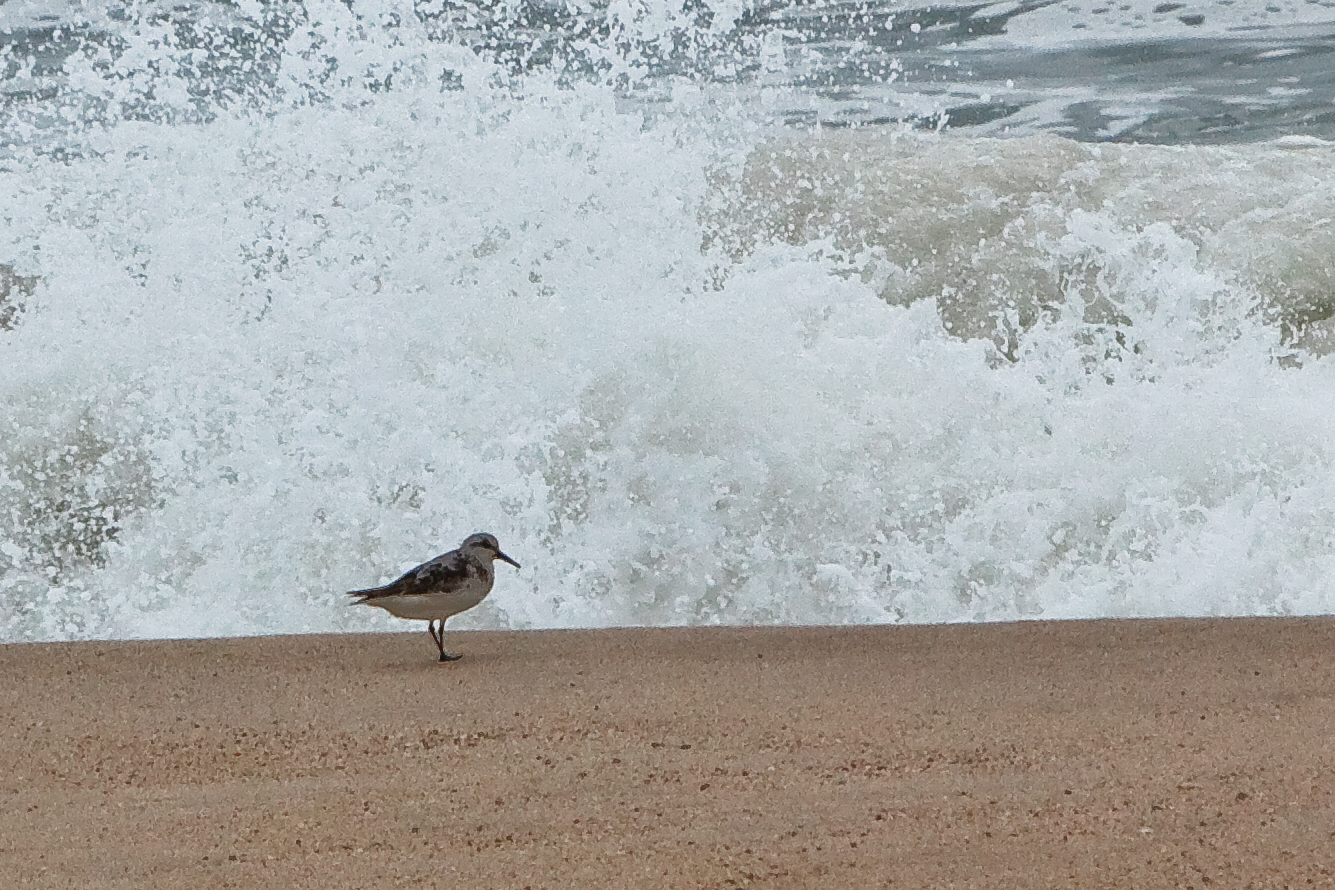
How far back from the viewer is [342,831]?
2.83m

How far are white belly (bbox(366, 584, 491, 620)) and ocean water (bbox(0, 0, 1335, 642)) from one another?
1.01 meters

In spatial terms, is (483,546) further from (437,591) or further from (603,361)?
(603,361)

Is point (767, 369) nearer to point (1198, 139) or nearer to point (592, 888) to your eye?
point (592, 888)

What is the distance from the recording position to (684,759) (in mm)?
3238

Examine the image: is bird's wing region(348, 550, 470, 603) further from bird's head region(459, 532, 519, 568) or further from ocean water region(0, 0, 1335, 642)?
ocean water region(0, 0, 1335, 642)

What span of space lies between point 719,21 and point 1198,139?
3.89 metres

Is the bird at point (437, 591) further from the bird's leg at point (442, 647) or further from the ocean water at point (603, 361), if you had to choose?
the ocean water at point (603, 361)

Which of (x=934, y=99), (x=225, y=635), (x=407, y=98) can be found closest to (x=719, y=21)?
(x=407, y=98)

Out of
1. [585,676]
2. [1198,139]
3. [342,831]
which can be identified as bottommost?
[1198,139]

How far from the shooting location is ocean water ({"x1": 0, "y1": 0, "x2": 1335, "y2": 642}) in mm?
5414

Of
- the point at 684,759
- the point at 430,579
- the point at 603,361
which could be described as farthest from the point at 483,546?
the point at 603,361

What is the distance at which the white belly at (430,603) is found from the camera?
4164mm

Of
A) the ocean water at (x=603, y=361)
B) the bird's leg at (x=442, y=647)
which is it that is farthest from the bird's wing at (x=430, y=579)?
the ocean water at (x=603, y=361)

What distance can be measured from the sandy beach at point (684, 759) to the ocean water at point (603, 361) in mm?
963
